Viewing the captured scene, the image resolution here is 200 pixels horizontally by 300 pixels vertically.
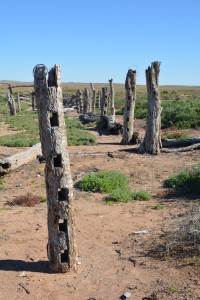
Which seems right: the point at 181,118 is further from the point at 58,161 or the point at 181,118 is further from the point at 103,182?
the point at 58,161

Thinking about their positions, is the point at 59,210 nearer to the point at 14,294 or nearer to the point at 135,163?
the point at 14,294

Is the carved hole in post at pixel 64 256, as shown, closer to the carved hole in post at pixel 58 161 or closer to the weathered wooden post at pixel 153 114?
the carved hole in post at pixel 58 161

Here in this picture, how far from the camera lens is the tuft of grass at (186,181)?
10.6 m

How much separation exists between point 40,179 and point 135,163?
3.35 meters

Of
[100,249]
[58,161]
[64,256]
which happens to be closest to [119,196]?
[100,249]

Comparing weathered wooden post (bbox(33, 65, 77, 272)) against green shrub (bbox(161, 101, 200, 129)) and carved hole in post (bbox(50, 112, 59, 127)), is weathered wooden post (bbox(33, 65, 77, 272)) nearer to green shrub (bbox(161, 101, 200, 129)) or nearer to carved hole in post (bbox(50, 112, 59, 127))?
carved hole in post (bbox(50, 112, 59, 127))

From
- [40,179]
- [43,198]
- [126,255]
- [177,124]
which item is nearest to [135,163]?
[40,179]

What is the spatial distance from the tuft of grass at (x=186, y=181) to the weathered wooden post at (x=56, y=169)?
4912mm

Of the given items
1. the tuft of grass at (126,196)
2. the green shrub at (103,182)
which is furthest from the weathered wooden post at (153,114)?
the tuft of grass at (126,196)

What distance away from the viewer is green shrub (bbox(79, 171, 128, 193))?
11.2 m

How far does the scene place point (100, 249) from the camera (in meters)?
7.50

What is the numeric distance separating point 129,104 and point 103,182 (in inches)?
301

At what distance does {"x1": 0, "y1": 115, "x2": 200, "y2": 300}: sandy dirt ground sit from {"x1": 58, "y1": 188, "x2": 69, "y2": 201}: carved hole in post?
122 centimetres

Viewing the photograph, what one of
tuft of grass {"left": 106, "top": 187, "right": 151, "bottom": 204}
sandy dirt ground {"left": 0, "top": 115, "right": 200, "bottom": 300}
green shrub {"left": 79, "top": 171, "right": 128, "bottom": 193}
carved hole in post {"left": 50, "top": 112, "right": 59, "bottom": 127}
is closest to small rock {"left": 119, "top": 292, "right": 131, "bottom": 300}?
sandy dirt ground {"left": 0, "top": 115, "right": 200, "bottom": 300}
